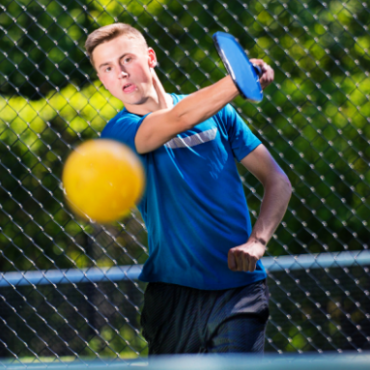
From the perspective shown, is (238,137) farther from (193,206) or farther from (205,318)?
(205,318)

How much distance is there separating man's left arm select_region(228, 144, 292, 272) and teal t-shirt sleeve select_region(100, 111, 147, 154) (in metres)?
0.39

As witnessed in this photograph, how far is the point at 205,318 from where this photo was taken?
1596mm

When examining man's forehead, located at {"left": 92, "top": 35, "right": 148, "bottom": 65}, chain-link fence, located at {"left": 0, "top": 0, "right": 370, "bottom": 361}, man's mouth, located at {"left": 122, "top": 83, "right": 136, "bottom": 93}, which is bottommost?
chain-link fence, located at {"left": 0, "top": 0, "right": 370, "bottom": 361}

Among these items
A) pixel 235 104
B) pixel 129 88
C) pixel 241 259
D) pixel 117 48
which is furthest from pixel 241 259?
pixel 235 104

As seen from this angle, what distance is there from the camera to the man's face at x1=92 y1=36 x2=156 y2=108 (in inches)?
63.9

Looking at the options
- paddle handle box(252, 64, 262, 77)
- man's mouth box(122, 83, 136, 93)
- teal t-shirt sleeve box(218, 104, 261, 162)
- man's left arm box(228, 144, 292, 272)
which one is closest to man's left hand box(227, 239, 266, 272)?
man's left arm box(228, 144, 292, 272)

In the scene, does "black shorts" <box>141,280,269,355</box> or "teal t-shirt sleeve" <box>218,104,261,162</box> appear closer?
"black shorts" <box>141,280,269,355</box>

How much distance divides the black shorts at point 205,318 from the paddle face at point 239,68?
2.10ft

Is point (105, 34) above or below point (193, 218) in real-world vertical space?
above

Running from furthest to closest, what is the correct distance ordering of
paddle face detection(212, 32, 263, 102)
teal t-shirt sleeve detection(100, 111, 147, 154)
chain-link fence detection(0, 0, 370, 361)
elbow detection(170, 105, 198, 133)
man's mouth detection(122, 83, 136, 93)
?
chain-link fence detection(0, 0, 370, 361)
man's mouth detection(122, 83, 136, 93)
teal t-shirt sleeve detection(100, 111, 147, 154)
elbow detection(170, 105, 198, 133)
paddle face detection(212, 32, 263, 102)

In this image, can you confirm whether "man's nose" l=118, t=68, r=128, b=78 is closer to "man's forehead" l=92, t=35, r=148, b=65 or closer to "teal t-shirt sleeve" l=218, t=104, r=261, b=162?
"man's forehead" l=92, t=35, r=148, b=65

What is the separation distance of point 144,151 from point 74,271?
1.30 metres

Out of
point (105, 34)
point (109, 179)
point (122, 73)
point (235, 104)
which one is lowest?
point (235, 104)

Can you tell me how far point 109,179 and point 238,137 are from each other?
0.45 meters
